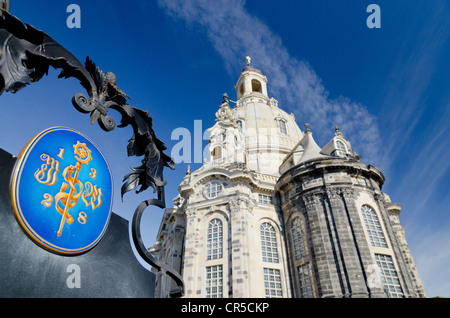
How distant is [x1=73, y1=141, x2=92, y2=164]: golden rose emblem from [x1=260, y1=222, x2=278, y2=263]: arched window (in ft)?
76.6

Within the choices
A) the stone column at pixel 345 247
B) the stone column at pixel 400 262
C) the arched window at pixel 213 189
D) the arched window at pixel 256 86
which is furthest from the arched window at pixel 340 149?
the arched window at pixel 256 86

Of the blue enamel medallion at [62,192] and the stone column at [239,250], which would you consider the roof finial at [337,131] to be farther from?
the blue enamel medallion at [62,192]

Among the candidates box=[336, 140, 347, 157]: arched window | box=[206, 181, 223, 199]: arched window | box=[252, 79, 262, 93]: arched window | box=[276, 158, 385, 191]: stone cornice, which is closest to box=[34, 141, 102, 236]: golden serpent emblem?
box=[206, 181, 223, 199]: arched window

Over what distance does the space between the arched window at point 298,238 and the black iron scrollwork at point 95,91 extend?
21670 mm

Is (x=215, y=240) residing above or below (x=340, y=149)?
below

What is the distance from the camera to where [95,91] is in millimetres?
3799

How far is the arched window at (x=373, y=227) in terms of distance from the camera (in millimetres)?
22766

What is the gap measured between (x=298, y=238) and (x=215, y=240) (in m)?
7.57

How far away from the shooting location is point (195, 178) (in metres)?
28.1

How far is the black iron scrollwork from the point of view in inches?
111

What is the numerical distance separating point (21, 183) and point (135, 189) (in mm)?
1796

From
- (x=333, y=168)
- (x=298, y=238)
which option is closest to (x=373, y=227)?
(x=333, y=168)

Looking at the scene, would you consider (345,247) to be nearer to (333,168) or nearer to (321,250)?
(321,250)
